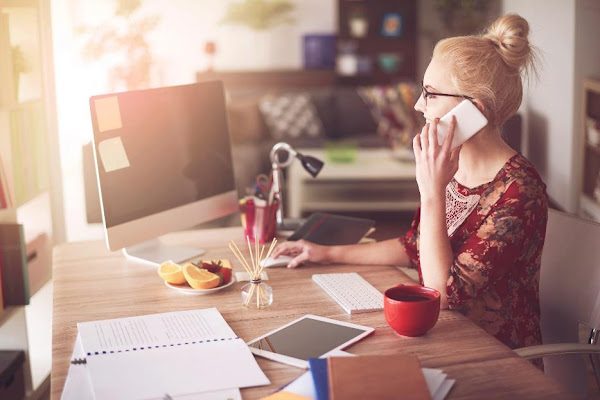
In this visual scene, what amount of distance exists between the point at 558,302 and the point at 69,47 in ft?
18.7

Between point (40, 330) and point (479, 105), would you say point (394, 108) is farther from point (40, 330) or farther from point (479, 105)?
point (479, 105)

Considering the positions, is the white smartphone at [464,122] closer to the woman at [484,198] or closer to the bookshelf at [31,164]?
the woman at [484,198]

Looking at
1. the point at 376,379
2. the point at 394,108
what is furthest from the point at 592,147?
the point at 376,379

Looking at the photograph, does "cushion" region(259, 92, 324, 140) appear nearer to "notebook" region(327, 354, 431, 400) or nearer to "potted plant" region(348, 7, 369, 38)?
"potted plant" region(348, 7, 369, 38)

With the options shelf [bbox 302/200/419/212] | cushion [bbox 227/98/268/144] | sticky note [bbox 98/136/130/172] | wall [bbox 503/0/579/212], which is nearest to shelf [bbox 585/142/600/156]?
wall [bbox 503/0/579/212]

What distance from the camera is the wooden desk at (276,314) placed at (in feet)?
3.73

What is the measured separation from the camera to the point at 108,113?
5.73 feet

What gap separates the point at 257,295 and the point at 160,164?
549 mm

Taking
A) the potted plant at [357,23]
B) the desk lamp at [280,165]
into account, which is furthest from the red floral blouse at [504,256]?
the potted plant at [357,23]

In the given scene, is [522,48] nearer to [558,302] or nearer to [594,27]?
[558,302]

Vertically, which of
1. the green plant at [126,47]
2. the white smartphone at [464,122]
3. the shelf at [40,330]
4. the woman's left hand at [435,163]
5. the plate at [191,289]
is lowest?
the shelf at [40,330]

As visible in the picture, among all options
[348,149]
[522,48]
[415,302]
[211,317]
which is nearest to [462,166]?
[522,48]

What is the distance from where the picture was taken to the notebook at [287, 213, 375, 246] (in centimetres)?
199

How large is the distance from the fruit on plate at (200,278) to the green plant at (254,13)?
19.7 ft
